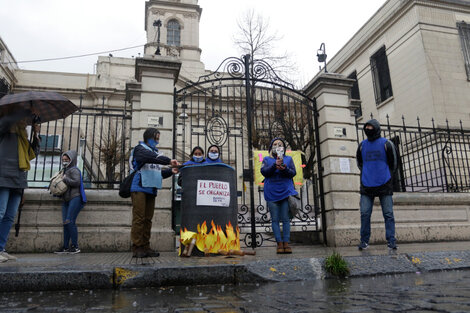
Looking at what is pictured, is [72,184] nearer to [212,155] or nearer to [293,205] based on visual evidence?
[212,155]

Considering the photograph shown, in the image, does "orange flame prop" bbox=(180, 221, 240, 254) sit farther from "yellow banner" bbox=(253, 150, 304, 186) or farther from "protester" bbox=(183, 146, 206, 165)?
"yellow banner" bbox=(253, 150, 304, 186)

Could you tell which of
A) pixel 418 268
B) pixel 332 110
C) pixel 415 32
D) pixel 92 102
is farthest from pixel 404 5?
pixel 92 102

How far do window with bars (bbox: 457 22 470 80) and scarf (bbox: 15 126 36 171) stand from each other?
52.8ft

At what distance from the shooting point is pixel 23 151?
15.0 ft

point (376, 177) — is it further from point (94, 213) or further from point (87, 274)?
point (94, 213)

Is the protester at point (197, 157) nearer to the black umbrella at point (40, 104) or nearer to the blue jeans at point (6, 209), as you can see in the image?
the black umbrella at point (40, 104)

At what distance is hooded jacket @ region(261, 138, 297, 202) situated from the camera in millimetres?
5559

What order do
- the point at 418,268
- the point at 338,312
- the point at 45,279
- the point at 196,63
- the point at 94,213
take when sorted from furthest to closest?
the point at 196,63 < the point at 94,213 < the point at 418,268 < the point at 45,279 < the point at 338,312

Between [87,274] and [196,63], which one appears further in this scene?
[196,63]

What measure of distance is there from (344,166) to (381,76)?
472 inches

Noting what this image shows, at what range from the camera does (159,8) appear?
27.9m

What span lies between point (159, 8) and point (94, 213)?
2560 centimetres

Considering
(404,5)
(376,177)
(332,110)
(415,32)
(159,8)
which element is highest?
(159,8)

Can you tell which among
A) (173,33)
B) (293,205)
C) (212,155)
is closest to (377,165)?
(293,205)
